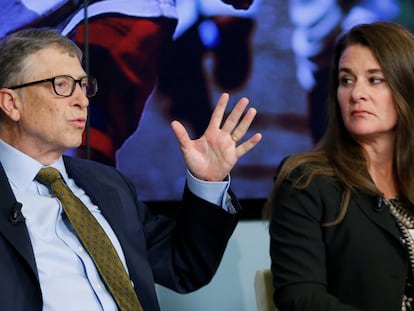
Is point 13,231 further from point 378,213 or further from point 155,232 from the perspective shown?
point 378,213

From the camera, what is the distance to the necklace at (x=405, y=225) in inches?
76.7

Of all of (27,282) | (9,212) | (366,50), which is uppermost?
(366,50)

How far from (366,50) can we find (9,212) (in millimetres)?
1159

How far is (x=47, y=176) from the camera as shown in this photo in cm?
191

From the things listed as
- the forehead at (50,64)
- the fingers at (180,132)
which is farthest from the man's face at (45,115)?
the fingers at (180,132)

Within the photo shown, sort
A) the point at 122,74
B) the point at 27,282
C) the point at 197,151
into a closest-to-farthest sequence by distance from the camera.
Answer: the point at 27,282 < the point at 197,151 < the point at 122,74

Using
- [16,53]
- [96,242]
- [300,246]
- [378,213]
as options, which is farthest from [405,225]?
[16,53]

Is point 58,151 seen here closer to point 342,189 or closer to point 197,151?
point 197,151

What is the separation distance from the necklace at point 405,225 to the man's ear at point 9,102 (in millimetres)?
1134

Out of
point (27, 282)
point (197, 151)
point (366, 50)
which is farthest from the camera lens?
point (366, 50)

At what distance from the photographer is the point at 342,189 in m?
2.03

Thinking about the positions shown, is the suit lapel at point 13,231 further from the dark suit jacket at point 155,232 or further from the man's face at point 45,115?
the man's face at point 45,115

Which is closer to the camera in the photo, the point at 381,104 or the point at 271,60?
the point at 381,104

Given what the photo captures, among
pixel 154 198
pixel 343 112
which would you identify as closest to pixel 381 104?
pixel 343 112
